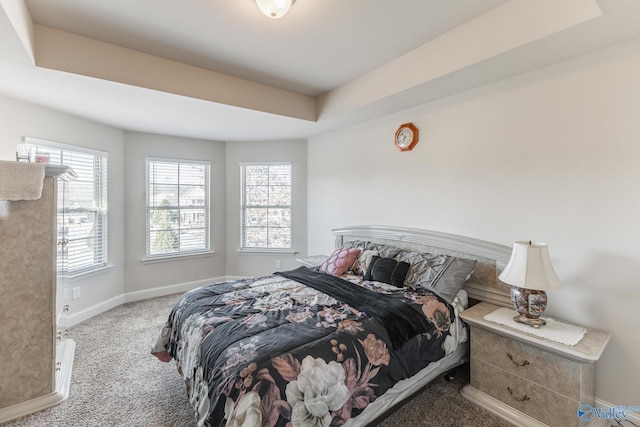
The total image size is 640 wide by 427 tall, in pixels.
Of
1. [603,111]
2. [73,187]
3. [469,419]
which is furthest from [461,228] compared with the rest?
[73,187]

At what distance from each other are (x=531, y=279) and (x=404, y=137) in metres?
1.88

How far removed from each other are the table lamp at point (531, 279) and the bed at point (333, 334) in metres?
0.41

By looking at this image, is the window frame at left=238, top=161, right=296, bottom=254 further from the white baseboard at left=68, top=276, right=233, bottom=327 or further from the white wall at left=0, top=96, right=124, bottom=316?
the white wall at left=0, top=96, right=124, bottom=316

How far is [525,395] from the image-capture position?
1.87 meters

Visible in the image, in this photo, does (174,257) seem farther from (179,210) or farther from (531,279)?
(531,279)

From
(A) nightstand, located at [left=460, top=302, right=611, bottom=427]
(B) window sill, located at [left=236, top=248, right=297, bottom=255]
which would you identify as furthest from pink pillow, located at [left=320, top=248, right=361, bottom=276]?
(B) window sill, located at [left=236, top=248, right=297, bottom=255]

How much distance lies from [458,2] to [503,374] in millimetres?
2550

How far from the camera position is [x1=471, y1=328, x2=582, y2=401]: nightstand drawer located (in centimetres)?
170

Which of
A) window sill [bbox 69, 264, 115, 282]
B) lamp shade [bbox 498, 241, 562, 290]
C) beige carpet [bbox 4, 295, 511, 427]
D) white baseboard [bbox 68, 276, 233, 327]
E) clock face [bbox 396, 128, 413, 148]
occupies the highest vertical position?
clock face [bbox 396, 128, 413, 148]

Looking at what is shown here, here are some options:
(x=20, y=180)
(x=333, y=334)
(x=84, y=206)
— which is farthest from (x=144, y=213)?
(x=333, y=334)

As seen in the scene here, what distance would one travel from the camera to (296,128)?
3889 mm

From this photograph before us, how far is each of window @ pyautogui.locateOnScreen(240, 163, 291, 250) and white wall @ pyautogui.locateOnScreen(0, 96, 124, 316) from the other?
1.72 m

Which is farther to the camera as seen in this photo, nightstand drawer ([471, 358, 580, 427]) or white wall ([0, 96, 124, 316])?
white wall ([0, 96, 124, 316])

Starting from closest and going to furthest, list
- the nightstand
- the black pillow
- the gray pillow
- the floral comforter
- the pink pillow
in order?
the floral comforter, the nightstand, the gray pillow, the black pillow, the pink pillow
